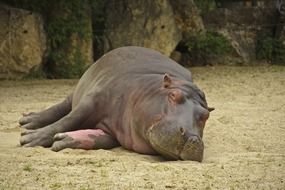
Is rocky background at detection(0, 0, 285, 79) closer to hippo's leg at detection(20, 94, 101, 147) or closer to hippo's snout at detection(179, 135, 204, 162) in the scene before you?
hippo's leg at detection(20, 94, 101, 147)

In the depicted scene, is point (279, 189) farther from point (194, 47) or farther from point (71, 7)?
point (194, 47)

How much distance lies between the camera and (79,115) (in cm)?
483

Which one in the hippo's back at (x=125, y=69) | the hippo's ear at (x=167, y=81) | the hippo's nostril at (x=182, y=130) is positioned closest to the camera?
the hippo's nostril at (x=182, y=130)

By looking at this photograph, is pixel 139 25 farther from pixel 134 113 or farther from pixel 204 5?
pixel 134 113

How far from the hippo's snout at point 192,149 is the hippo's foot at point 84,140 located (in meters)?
0.85

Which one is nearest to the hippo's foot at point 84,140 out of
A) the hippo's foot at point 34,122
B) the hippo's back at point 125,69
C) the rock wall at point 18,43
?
the hippo's back at point 125,69

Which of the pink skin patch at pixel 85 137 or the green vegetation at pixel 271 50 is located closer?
the pink skin patch at pixel 85 137

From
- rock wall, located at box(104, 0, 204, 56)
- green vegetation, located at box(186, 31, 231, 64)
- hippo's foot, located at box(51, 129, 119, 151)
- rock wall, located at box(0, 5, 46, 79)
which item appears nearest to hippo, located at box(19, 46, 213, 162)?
hippo's foot, located at box(51, 129, 119, 151)

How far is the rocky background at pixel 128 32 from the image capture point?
9844 millimetres

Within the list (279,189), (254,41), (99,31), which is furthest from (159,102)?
(254,41)

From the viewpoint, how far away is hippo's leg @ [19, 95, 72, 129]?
5.58 meters

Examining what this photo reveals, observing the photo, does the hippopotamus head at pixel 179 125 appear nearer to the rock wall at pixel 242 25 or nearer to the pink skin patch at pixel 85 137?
the pink skin patch at pixel 85 137

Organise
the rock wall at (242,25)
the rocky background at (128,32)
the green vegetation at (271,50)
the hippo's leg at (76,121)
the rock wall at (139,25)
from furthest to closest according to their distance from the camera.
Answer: the green vegetation at (271,50) < the rock wall at (242,25) < the rock wall at (139,25) < the rocky background at (128,32) < the hippo's leg at (76,121)

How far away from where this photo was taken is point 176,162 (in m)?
3.97
